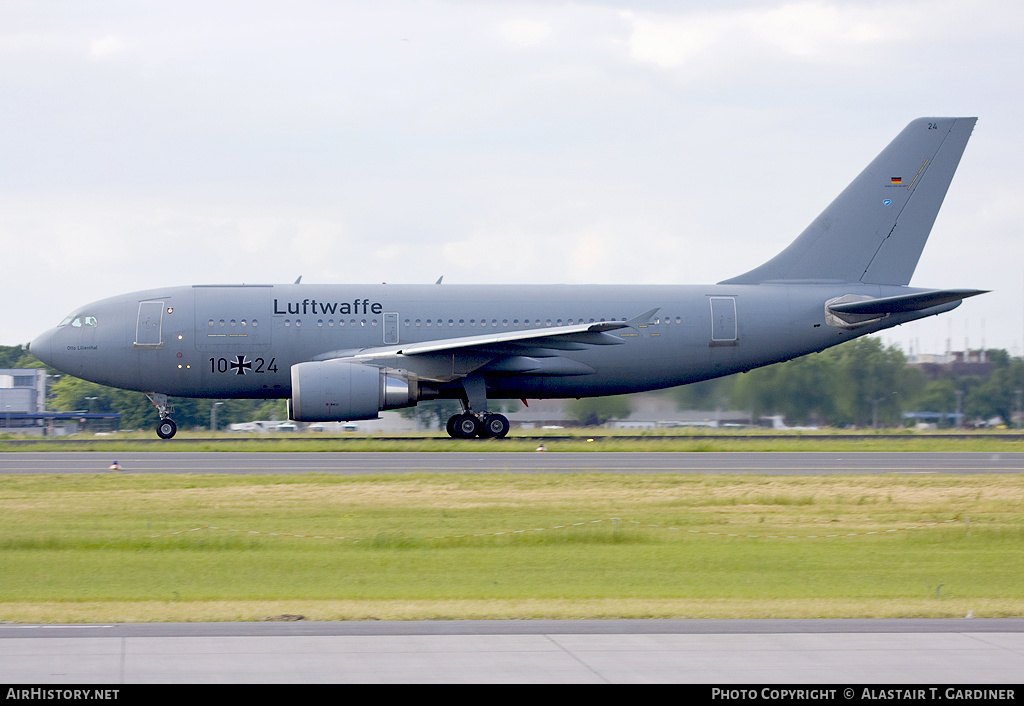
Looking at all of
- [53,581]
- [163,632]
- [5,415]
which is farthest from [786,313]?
[5,415]

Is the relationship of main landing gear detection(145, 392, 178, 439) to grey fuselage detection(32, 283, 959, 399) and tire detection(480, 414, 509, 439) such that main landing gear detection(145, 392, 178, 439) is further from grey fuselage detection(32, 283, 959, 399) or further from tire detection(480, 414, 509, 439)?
tire detection(480, 414, 509, 439)

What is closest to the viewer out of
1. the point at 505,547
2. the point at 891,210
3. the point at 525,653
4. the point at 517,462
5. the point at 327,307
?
the point at 525,653

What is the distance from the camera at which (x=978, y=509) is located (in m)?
18.8

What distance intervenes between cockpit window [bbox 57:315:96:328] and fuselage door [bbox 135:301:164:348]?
1.50 metres

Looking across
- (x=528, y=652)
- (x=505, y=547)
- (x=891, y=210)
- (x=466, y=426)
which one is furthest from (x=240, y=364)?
(x=528, y=652)

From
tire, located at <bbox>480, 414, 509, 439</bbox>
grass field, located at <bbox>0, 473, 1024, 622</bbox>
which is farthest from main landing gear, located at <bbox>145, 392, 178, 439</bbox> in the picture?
grass field, located at <bbox>0, 473, 1024, 622</bbox>

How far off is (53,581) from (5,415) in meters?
45.7

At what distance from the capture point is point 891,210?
118ft

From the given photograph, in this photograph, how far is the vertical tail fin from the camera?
118 feet

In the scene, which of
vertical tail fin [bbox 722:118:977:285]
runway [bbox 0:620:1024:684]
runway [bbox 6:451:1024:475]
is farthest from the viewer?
vertical tail fin [bbox 722:118:977:285]

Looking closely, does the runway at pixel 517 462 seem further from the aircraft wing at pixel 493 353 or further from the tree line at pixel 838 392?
the tree line at pixel 838 392

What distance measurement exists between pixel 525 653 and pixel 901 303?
2788 centimetres

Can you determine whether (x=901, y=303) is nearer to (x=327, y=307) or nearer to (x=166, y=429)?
(x=327, y=307)

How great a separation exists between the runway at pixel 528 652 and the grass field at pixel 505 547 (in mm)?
772
